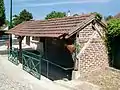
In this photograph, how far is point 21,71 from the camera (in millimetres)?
18688

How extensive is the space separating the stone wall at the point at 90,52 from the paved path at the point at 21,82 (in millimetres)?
2295

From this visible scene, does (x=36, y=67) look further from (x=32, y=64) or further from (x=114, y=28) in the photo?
(x=114, y=28)

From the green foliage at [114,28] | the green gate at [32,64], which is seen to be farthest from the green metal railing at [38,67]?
the green foliage at [114,28]

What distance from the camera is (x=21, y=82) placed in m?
15.3

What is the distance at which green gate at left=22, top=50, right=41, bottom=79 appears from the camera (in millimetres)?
16281

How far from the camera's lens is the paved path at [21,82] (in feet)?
45.6

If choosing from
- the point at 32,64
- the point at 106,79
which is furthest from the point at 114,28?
the point at 32,64

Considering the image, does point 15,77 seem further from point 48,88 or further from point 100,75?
point 100,75

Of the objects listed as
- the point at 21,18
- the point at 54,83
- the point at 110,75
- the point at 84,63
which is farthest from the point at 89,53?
the point at 21,18

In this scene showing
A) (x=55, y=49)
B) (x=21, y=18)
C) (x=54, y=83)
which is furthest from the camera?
(x=21, y=18)

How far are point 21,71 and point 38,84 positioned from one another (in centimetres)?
430

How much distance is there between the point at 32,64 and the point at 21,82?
2.23 meters

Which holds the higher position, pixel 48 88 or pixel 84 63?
pixel 84 63

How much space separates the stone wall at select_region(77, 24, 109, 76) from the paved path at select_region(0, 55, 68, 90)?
229 centimetres
